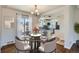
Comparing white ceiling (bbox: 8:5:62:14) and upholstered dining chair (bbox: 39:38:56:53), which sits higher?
white ceiling (bbox: 8:5:62:14)

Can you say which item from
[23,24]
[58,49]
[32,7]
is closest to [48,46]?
[58,49]

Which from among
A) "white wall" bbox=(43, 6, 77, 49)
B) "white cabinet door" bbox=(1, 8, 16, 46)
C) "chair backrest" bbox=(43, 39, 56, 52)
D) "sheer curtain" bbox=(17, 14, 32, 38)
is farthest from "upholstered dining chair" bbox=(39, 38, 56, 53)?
"white cabinet door" bbox=(1, 8, 16, 46)

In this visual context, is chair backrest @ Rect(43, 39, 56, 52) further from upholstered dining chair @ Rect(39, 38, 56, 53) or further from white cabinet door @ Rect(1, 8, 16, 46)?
white cabinet door @ Rect(1, 8, 16, 46)

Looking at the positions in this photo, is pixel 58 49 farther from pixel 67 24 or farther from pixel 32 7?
pixel 32 7

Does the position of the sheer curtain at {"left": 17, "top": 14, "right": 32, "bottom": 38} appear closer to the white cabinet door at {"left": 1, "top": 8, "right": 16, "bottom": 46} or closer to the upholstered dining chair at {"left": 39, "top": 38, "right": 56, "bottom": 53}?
the white cabinet door at {"left": 1, "top": 8, "right": 16, "bottom": 46}

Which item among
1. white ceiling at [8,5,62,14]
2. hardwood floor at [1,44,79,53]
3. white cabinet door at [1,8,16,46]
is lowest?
hardwood floor at [1,44,79,53]

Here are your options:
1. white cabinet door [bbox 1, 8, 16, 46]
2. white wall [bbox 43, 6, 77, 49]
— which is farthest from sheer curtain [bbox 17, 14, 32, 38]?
white wall [bbox 43, 6, 77, 49]

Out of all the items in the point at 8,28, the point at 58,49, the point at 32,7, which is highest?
the point at 32,7

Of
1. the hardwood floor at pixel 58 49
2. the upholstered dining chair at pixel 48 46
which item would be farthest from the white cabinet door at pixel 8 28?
the upholstered dining chair at pixel 48 46

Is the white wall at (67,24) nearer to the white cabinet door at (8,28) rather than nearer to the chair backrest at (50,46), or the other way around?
the chair backrest at (50,46)

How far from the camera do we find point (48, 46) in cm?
161

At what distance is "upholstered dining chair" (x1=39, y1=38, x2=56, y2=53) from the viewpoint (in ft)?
5.21

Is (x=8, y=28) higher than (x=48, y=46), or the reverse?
(x=8, y=28)
